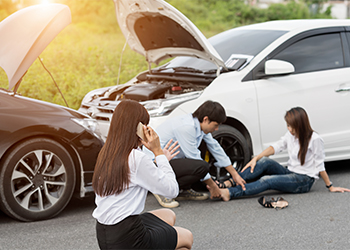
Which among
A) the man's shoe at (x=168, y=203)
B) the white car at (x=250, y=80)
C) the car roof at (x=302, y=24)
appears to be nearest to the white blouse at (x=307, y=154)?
the white car at (x=250, y=80)

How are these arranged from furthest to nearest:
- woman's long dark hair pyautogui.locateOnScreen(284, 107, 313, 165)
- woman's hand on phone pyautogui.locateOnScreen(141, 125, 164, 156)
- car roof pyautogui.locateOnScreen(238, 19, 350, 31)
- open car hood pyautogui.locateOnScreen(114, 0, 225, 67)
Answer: car roof pyautogui.locateOnScreen(238, 19, 350, 31)
open car hood pyautogui.locateOnScreen(114, 0, 225, 67)
woman's long dark hair pyautogui.locateOnScreen(284, 107, 313, 165)
woman's hand on phone pyautogui.locateOnScreen(141, 125, 164, 156)

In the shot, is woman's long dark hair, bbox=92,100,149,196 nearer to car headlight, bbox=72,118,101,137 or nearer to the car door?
car headlight, bbox=72,118,101,137

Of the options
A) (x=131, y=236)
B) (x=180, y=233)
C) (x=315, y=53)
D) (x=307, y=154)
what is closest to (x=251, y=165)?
(x=307, y=154)

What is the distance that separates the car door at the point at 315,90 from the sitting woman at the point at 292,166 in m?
0.35

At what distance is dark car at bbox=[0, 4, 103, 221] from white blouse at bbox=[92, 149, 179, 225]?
171 cm

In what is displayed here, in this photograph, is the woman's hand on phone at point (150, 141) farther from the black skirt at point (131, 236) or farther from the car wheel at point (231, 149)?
the car wheel at point (231, 149)

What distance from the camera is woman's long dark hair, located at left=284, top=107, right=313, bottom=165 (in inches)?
197

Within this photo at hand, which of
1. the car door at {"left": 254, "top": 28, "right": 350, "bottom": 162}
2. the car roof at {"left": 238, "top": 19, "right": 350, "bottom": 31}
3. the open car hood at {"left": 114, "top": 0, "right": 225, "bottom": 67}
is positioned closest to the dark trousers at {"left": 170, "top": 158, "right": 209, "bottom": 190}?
the car door at {"left": 254, "top": 28, "right": 350, "bottom": 162}

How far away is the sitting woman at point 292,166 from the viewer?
501 cm

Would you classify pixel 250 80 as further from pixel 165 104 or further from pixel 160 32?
pixel 160 32

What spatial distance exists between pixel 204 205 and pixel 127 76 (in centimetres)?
658

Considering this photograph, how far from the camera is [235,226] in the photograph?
422 cm

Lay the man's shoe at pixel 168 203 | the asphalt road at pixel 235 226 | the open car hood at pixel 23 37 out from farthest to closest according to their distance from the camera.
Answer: the man's shoe at pixel 168 203 → the open car hood at pixel 23 37 → the asphalt road at pixel 235 226

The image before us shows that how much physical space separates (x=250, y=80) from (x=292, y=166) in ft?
3.64
